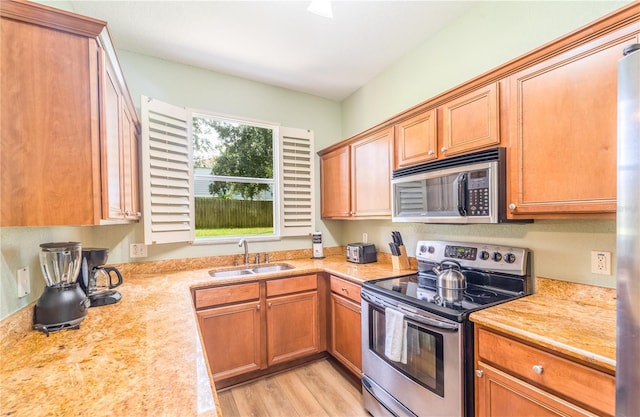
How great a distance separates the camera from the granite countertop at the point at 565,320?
0.97 metres

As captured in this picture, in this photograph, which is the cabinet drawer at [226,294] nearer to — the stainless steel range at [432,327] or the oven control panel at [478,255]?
the stainless steel range at [432,327]

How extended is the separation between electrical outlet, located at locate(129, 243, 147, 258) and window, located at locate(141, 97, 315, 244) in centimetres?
16

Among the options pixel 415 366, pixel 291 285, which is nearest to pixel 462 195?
pixel 415 366

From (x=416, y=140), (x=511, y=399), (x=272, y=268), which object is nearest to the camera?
(x=511, y=399)

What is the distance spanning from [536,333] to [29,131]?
2039mm

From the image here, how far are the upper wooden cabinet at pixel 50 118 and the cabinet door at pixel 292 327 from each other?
1.62 metres

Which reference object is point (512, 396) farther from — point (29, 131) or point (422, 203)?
point (29, 131)

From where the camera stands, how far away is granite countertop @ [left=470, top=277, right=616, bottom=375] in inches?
38.3

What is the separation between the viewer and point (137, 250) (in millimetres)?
2420

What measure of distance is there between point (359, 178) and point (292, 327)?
58.7 inches

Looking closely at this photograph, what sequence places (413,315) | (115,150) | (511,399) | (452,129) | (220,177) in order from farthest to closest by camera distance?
(220,177), (452,129), (413,315), (115,150), (511,399)

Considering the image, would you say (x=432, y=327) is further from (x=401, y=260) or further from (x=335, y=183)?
(x=335, y=183)

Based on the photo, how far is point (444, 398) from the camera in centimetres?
140

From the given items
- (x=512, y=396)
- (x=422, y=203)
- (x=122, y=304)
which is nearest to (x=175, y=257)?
(x=122, y=304)
